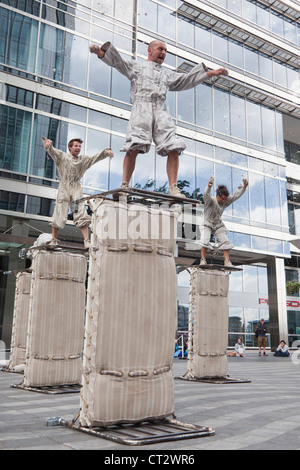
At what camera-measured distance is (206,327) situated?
34.6 ft

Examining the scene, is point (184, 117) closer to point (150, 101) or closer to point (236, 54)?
point (236, 54)

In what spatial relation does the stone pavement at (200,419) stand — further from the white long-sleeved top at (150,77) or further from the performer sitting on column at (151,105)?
the white long-sleeved top at (150,77)

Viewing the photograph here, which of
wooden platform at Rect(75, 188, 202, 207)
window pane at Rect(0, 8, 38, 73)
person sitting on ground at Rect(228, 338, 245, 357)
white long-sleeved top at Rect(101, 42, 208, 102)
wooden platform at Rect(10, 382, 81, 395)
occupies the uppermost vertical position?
window pane at Rect(0, 8, 38, 73)

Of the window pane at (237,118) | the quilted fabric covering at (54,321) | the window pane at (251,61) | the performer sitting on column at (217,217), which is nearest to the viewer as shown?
the quilted fabric covering at (54,321)

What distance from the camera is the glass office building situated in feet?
63.7

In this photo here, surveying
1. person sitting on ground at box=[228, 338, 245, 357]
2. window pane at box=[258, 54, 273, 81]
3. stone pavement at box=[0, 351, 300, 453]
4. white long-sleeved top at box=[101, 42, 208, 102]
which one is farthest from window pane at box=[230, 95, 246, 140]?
white long-sleeved top at box=[101, 42, 208, 102]

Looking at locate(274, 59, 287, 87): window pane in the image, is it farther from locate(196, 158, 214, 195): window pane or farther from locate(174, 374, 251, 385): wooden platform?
locate(174, 374, 251, 385): wooden platform

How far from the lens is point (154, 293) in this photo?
493 centimetres

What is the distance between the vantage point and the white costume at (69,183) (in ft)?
25.5

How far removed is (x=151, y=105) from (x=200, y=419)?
→ 12.3ft

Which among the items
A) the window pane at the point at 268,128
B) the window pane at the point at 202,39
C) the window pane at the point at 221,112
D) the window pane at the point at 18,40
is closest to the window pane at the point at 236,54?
the window pane at the point at 202,39

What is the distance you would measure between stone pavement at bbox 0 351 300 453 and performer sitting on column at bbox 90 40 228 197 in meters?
2.63

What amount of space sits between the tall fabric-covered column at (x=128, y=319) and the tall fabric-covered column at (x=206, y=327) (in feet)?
18.2
